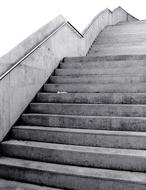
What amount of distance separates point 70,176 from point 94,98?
1640 millimetres

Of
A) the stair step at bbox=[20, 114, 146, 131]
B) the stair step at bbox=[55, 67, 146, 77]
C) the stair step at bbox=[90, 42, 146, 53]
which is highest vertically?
the stair step at bbox=[90, 42, 146, 53]

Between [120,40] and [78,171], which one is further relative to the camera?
[120,40]

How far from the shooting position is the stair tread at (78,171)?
2.53 metres

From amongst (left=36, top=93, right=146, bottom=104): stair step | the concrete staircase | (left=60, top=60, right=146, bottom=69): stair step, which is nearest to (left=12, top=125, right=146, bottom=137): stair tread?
the concrete staircase

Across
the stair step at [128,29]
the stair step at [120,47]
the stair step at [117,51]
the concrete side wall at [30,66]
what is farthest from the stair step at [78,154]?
the stair step at [128,29]

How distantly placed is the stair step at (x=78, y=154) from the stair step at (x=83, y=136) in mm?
101

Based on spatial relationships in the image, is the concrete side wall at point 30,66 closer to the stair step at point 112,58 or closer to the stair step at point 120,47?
the stair step at point 112,58

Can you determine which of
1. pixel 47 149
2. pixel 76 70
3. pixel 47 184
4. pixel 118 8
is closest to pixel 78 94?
pixel 76 70

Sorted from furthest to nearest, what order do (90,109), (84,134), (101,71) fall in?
(101,71), (90,109), (84,134)

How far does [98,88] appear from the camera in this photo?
4199 millimetres

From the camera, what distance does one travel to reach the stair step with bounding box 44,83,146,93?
399 cm

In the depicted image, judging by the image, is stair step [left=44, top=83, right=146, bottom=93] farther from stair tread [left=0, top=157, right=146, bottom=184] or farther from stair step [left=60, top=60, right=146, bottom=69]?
stair tread [left=0, top=157, right=146, bottom=184]

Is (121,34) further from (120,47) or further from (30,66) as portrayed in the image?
(30,66)

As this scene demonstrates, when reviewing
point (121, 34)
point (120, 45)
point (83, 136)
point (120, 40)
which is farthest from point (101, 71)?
point (121, 34)
